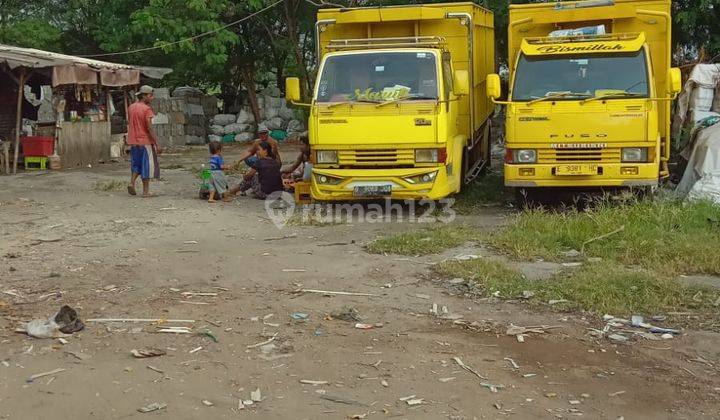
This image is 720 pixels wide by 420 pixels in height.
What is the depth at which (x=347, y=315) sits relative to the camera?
5.87m

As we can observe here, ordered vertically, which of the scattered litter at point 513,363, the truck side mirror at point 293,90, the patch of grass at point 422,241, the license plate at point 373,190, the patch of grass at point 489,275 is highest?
the truck side mirror at point 293,90

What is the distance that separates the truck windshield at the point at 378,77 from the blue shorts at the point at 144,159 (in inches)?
123

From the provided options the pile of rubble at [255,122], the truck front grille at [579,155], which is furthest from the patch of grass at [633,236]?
the pile of rubble at [255,122]

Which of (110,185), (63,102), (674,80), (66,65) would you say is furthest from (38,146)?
(674,80)

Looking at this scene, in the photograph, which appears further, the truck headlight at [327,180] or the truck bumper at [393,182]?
the truck headlight at [327,180]

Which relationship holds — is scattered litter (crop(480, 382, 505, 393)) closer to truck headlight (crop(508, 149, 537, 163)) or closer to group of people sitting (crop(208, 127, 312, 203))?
truck headlight (crop(508, 149, 537, 163))

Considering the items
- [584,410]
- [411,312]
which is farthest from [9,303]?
[584,410]

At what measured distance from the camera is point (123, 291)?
6602 mm

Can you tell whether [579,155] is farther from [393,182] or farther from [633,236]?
[393,182]

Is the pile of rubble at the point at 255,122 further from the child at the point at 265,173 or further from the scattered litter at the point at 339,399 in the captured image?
the scattered litter at the point at 339,399

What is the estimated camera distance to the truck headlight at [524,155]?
973 centimetres

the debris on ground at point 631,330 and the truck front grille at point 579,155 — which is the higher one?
the truck front grille at point 579,155

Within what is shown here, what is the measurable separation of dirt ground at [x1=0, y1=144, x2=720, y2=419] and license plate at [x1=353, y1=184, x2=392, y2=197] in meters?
1.58

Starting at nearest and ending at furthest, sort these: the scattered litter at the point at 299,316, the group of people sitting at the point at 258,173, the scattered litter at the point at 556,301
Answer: the scattered litter at the point at 299,316 → the scattered litter at the point at 556,301 → the group of people sitting at the point at 258,173
